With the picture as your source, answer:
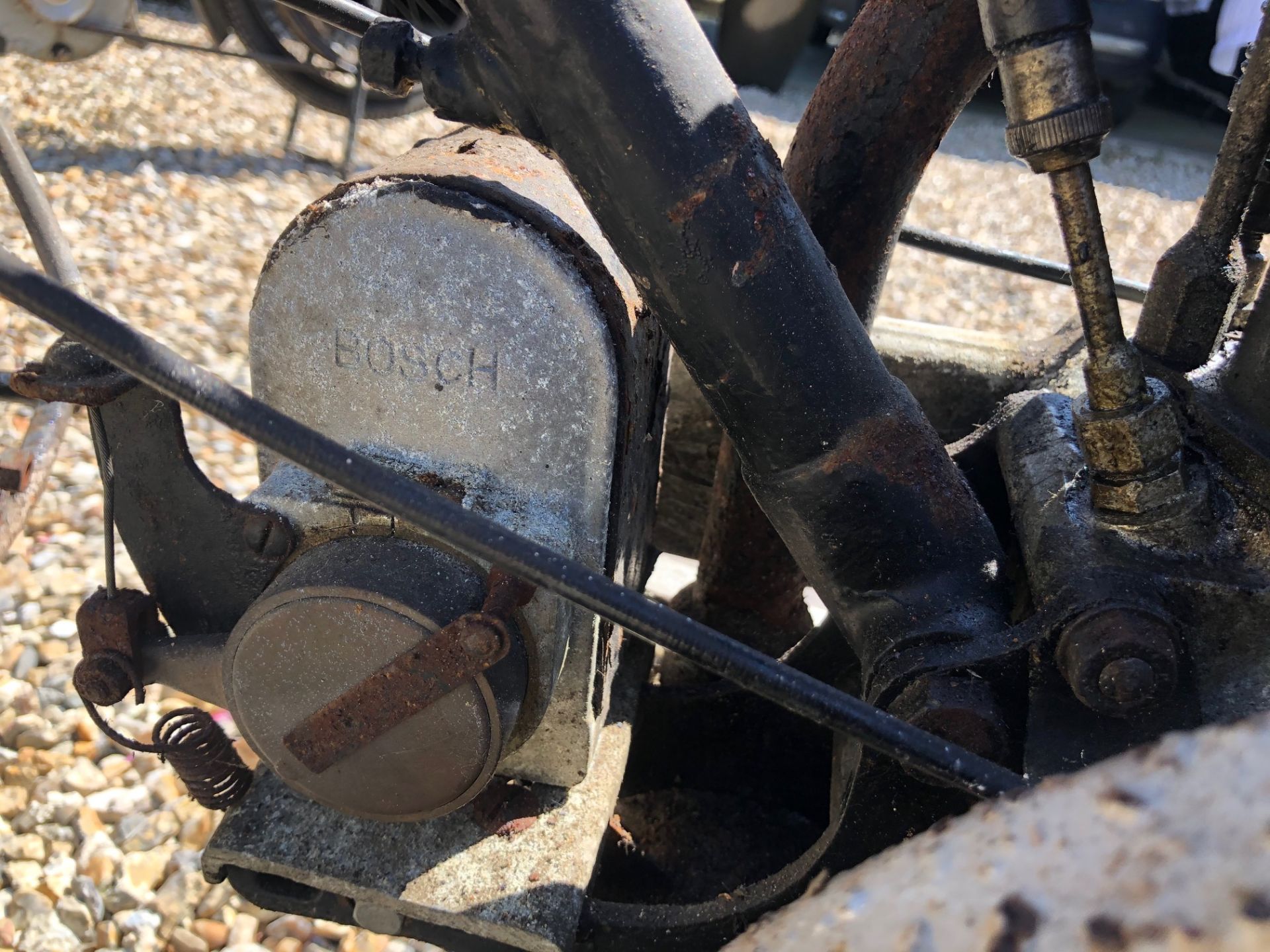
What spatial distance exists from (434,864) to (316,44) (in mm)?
4394

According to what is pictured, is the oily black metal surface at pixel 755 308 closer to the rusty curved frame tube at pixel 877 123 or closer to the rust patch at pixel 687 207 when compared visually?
the rust patch at pixel 687 207

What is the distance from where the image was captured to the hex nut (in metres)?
1.11

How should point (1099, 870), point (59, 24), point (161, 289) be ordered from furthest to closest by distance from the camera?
point (59, 24) < point (161, 289) < point (1099, 870)

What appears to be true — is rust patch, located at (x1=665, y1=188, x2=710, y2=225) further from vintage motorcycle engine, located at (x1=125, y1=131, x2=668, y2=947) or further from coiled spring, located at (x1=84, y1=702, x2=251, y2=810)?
coiled spring, located at (x1=84, y1=702, x2=251, y2=810)

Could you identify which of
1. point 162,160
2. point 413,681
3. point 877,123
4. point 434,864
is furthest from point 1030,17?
point 162,160

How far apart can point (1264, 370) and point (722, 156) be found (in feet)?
2.34

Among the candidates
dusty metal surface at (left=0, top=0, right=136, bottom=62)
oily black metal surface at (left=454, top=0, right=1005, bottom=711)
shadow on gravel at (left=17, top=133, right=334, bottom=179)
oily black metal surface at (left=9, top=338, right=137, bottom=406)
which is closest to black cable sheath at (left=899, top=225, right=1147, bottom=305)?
oily black metal surface at (left=454, top=0, right=1005, bottom=711)

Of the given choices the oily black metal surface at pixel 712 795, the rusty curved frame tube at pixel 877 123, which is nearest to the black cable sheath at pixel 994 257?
the rusty curved frame tube at pixel 877 123

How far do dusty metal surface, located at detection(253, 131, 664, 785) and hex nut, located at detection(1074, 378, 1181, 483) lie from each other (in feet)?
1.79

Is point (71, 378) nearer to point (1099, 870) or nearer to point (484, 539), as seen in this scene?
point (484, 539)

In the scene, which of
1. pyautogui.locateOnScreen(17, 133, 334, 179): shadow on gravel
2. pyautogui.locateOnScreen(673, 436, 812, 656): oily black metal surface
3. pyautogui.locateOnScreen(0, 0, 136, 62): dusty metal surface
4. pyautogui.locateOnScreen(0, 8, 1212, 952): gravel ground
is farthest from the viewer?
pyautogui.locateOnScreen(17, 133, 334, 179): shadow on gravel

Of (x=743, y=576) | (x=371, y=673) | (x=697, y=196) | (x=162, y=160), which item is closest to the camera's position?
(x=697, y=196)

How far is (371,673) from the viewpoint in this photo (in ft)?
3.77

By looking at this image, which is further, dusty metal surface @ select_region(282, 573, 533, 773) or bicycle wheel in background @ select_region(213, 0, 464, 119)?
bicycle wheel in background @ select_region(213, 0, 464, 119)
